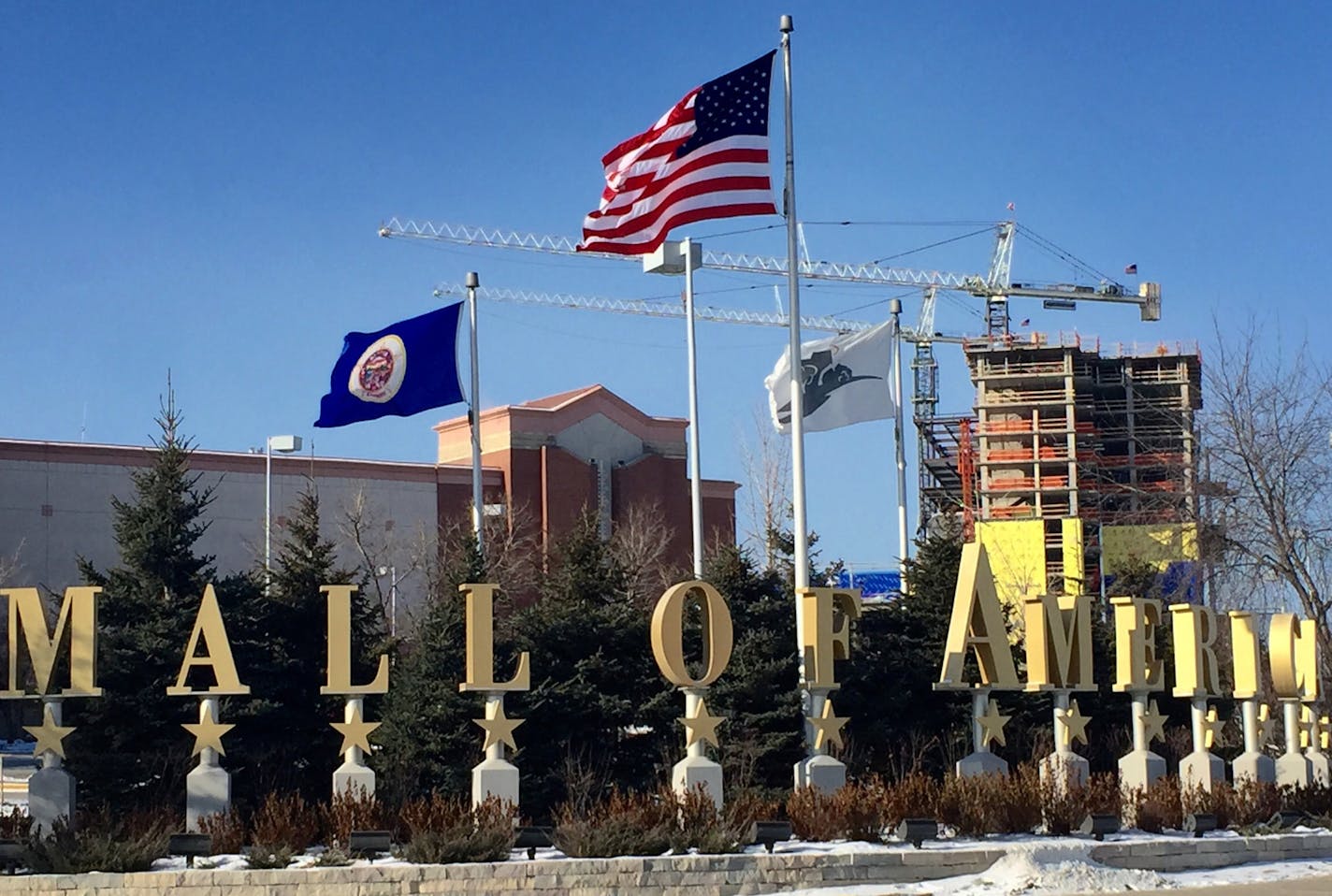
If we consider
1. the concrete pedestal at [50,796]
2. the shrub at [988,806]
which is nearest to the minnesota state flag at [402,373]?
the concrete pedestal at [50,796]

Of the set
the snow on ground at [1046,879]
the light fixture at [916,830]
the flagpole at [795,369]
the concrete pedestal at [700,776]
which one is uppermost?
the flagpole at [795,369]

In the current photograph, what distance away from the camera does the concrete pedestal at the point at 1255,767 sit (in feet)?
96.4

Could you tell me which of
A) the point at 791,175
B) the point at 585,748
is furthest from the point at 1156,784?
the point at 791,175

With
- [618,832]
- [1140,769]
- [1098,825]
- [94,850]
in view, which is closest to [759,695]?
[1140,769]

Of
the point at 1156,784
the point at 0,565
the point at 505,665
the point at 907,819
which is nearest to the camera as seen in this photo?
the point at 907,819

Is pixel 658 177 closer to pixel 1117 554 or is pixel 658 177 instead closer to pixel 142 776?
pixel 142 776

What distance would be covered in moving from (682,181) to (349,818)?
1099 centimetres

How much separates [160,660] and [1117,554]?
8480 cm

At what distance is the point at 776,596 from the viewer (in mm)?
29422

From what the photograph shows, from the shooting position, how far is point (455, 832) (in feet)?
66.4

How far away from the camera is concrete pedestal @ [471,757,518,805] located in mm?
23031

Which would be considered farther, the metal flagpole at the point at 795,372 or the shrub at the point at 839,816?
the metal flagpole at the point at 795,372

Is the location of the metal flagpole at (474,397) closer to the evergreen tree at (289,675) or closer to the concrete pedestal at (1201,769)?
the evergreen tree at (289,675)

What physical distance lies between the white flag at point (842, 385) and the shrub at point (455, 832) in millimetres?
14461
